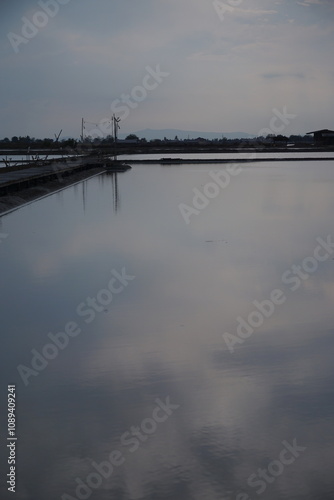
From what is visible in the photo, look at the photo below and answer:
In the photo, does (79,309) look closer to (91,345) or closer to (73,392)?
(91,345)

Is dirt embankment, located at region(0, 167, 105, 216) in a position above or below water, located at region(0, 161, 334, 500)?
below

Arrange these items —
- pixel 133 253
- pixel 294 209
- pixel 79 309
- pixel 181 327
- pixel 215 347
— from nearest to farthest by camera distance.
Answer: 1. pixel 215 347
2. pixel 181 327
3. pixel 79 309
4. pixel 133 253
5. pixel 294 209

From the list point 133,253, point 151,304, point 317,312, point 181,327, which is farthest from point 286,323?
point 133,253

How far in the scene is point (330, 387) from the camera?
5.71m

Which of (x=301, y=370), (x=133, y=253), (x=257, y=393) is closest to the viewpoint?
(x=257, y=393)

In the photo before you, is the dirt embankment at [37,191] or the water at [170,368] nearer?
the water at [170,368]

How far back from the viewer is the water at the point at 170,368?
4297mm

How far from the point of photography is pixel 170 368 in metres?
6.13

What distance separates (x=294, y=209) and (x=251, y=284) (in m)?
11.3

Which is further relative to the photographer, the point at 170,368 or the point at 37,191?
the point at 37,191

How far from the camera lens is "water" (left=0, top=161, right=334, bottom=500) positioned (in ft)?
14.1

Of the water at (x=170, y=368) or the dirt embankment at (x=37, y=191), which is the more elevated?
the water at (x=170, y=368)

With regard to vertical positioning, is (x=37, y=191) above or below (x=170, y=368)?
below

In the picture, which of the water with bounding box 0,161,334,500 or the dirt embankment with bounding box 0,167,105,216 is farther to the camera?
the dirt embankment with bounding box 0,167,105,216
